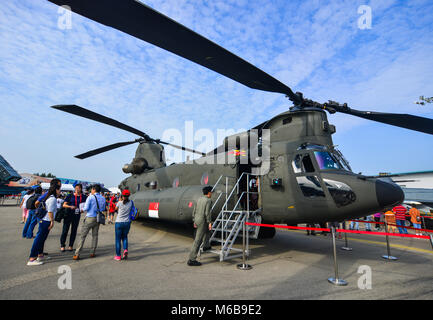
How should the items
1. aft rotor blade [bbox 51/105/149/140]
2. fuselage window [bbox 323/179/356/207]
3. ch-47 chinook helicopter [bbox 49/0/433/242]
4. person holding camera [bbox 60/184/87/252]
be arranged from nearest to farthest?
ch-47 chinook helicopter [bbox 49/0/433/242] → fuselage window [bbox 323/179/356/207] → person holding camera [bbox 60/184/87/252] → aft rotor blade [bbox 51/105/149/140]

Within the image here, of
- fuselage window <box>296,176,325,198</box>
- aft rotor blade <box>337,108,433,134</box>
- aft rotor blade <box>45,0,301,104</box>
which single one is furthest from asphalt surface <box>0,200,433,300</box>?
aft rotor blade <box>45,0,301,104</box>

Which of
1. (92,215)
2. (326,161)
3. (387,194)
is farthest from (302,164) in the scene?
(92,215)

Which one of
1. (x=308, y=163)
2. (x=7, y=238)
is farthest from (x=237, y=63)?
(x=7, y=238)

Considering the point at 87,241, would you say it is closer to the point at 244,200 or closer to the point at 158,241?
the point at 158,241

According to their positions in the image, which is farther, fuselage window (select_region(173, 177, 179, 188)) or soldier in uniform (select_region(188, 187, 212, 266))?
fuselage window (select_region(173, 177, 179, 188))

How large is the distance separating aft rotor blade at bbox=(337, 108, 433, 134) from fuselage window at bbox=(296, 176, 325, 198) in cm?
285

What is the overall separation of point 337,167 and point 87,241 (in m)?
8.84

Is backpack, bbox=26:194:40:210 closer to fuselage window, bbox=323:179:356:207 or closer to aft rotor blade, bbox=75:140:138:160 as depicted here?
fuselage window, bbox=323:179:356:207

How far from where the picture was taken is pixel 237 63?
4.70 metres

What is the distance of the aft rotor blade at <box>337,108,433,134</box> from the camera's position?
621 centimetres

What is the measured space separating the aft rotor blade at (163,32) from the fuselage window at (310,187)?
297 centimetres

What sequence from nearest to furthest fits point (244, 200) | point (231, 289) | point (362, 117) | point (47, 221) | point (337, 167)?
point (231, 289) → point (47, 221) → point (337, 167) → point (362, 117) → point (244, 200)

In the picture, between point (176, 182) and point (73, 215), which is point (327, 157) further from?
point (73, 215)

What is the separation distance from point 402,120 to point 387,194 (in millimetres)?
2519
